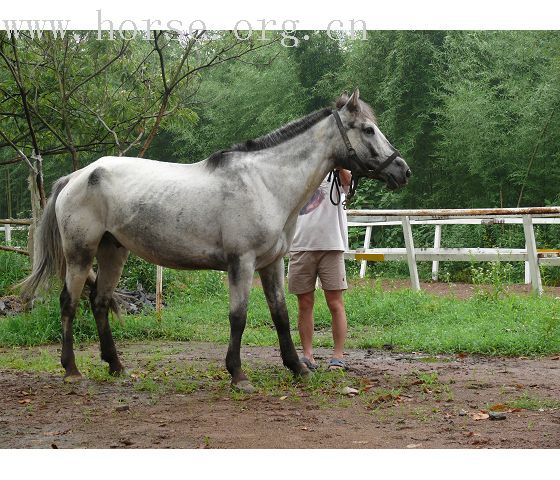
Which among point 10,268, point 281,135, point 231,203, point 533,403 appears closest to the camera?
point 533,403

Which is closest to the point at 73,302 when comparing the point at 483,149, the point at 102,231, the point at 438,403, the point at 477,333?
the point at 102,231

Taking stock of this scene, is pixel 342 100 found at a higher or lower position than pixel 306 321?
higher

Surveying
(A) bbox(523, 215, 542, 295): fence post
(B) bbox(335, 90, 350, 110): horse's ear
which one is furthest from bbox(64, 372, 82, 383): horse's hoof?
(A) bbox(523, 215, 542, 295): fence post

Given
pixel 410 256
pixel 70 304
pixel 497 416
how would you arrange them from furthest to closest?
1. pixel 410 256
2. pixel 70 304
3. pixel 497 416

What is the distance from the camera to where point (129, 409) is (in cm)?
441

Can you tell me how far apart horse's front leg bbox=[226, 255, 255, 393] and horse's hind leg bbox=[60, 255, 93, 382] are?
1.15m

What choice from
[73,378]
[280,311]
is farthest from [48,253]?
[280,311]

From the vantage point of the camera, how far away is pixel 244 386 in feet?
15.8

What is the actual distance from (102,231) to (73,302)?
0.56m

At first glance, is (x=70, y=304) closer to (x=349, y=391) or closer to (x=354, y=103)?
(x=349, y=391)

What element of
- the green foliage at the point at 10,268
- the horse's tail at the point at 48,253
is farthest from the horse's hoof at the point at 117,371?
the green foliage at the point at 10,268

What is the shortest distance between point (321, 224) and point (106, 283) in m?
1.63

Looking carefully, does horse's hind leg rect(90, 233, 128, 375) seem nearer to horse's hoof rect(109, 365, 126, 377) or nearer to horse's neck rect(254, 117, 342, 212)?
horse's hoof rect(109, 365, 126, 377)

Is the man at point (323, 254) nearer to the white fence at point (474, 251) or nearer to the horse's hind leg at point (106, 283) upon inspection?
the horse's hind leg at point (106, 283)
